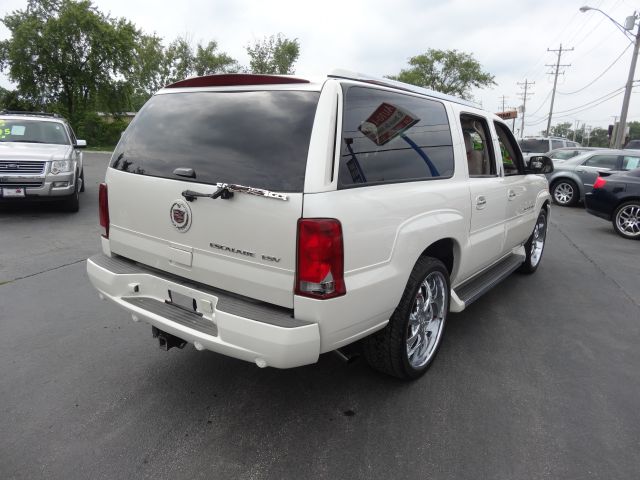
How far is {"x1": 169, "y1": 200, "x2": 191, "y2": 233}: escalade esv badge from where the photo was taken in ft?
8.01

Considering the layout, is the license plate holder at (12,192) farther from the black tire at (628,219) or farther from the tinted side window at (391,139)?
the black tire at (628,219)

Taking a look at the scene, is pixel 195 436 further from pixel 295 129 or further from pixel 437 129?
pixel 437 129

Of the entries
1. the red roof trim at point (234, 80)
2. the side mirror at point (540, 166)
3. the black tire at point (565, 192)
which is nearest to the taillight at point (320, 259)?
the red roof trim at point (234, 80)

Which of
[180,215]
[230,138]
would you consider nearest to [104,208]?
[180,215]

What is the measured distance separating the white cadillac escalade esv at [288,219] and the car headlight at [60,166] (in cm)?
564

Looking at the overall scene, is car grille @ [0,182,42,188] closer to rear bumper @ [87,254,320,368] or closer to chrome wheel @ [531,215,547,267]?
rear bumper @ [87,254,320,368]

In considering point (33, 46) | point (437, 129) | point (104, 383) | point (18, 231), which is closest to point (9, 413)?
point (104, 383)

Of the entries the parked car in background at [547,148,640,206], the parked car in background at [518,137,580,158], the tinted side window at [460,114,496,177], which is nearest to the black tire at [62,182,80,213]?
the tinted side window at [460,114,496,177]

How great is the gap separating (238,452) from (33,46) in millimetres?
33945

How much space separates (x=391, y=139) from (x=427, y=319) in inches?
50.5

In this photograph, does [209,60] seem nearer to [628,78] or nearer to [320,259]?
[628,78]

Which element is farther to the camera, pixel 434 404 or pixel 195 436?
pixel 434 404

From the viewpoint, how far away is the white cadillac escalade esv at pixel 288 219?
2.15 m

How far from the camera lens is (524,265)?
18.0 feet
